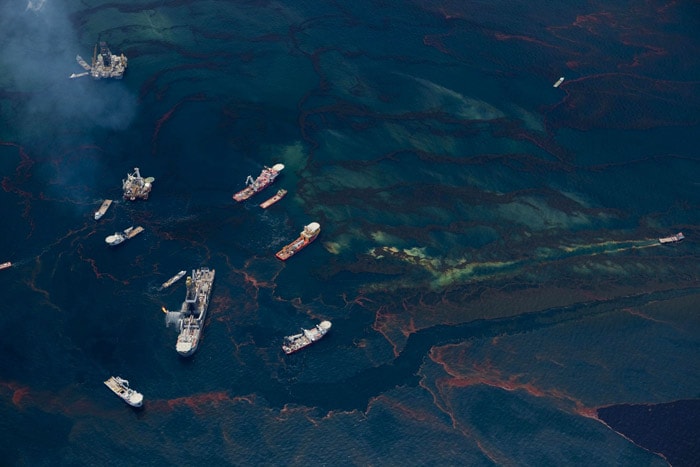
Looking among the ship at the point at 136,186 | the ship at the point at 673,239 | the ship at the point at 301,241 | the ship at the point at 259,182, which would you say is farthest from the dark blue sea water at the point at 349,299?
the ship at the point at 259,182

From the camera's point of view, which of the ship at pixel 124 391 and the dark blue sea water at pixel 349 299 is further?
the dark blue sea water at pixel 349 299

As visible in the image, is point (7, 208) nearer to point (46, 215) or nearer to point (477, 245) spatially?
point (46, 215)

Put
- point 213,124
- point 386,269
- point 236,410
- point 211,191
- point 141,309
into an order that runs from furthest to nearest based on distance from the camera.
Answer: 1. point 213,124
2. point 211,191
3. point 386,269
4. point 141,309
5. point 236,410

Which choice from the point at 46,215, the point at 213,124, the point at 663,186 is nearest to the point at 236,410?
the point at 46,215

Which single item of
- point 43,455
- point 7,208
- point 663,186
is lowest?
point 43,455

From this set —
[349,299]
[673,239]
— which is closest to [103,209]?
[349,299]

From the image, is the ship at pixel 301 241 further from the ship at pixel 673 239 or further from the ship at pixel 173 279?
the ship at pixel 673 239

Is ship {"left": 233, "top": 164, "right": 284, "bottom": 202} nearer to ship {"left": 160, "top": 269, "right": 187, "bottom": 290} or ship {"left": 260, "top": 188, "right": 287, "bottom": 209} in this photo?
ship {"left": 260, "top": 188, "right": 287, "bottom": 209}

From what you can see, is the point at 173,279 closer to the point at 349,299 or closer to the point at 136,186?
the point at 136,186
